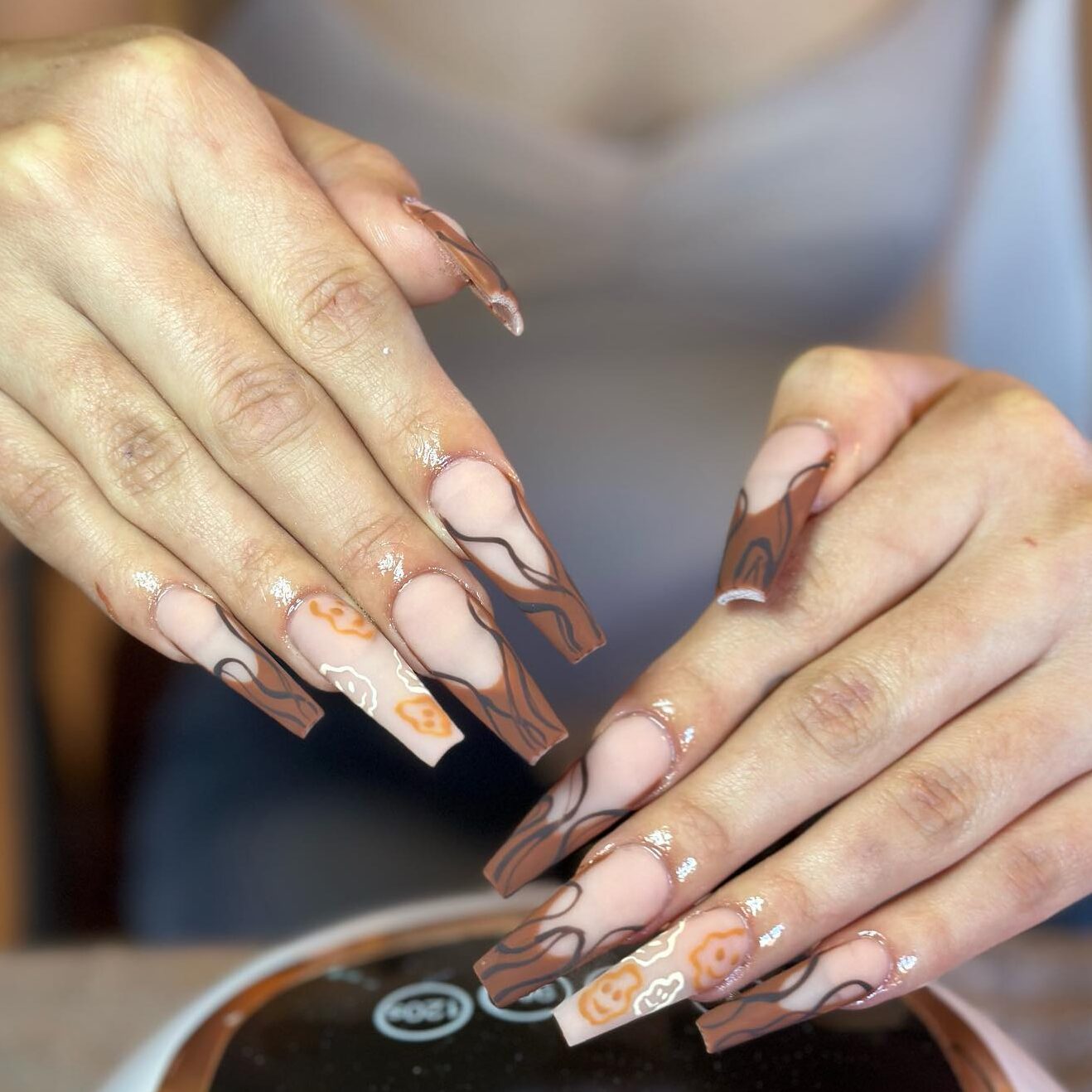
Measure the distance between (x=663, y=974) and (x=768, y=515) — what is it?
178 mm

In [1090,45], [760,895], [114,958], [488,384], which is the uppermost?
[1090,45]

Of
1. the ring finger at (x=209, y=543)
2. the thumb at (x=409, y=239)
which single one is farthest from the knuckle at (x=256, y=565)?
the thumb at (x=409, y=239)

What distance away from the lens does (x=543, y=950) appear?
429mm

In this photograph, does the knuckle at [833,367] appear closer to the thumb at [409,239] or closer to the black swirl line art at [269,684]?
the thumb at [409,239]

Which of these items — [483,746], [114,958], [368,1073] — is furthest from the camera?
[483,746]

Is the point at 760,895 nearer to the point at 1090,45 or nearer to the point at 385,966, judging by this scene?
the point at 385,966

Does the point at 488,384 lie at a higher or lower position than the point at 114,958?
higher

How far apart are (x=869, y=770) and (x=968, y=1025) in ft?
0.36

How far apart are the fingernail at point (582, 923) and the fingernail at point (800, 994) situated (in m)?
0.04

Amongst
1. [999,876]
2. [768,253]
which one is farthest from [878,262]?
[999,876]

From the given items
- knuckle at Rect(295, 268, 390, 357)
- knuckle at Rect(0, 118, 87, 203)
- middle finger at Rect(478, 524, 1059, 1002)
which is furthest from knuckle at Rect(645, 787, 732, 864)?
knuckle at Rect(0, 118, 87, 203)

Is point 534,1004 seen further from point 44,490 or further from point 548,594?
point 44,490

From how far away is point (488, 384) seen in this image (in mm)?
929

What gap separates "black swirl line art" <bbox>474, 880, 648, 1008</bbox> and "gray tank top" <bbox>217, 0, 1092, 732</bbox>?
41cm
